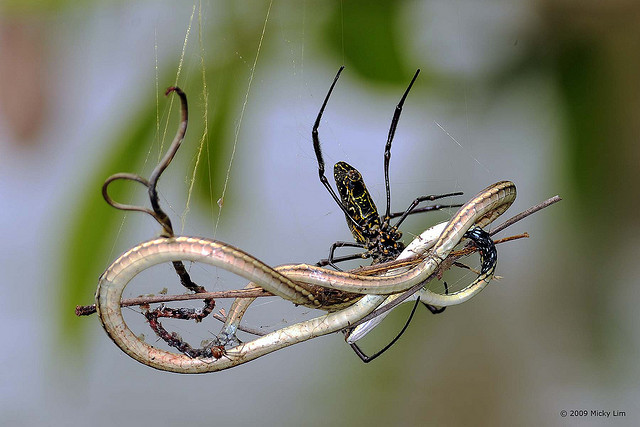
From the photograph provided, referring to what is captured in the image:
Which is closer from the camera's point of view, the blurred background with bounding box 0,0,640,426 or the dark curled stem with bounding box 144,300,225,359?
the dark curled stem with bounding box 144,300,225,359

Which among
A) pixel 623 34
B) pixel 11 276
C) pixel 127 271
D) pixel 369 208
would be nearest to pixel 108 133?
pixel 11 276

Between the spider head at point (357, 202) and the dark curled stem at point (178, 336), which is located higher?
the spider head at point (357, 202)

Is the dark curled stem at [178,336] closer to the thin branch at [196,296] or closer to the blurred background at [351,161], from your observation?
the thin branch at [196,296]

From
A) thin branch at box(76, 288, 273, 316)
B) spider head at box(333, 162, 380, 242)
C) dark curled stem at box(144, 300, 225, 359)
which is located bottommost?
dark curled stem at box(144, 300, 225, 359)

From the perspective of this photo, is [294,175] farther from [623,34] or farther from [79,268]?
[623,34]

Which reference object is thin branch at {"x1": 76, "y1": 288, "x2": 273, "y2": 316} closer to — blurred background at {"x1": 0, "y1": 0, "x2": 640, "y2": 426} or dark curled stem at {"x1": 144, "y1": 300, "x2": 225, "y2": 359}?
dark curled stem at {"x1": 144, "y1": 300, "x2": 225, "y2": 359}

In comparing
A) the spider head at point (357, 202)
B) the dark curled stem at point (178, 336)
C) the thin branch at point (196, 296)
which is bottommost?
the dark curled stem at point (178, 336)

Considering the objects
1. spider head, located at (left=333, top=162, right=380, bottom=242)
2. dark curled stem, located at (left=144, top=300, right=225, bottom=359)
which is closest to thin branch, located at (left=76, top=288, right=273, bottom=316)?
dark curled stem, located at (left=144, top=300, right=225, bottom=359)

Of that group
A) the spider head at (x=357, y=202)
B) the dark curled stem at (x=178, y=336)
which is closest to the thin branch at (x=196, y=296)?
the dark curled stem at (x=178, y=336)
